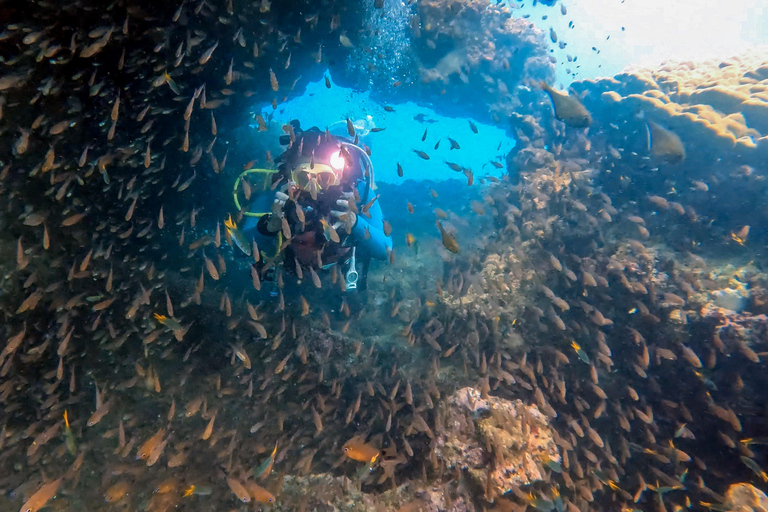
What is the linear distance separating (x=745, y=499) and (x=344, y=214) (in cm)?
682

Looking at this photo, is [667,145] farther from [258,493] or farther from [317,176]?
[258,493]

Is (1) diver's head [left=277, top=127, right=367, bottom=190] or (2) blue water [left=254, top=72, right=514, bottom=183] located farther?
(2) blue water [left=254, top=72, right=514, bottom=183]

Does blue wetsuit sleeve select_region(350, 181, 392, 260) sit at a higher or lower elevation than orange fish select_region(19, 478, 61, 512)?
higher

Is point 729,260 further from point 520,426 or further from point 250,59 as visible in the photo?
point 250,59

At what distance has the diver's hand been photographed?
15.7 feet

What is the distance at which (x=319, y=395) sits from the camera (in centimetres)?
515

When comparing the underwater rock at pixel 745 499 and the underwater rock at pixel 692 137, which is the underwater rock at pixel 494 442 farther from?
the underwater rock at pixel 692 137

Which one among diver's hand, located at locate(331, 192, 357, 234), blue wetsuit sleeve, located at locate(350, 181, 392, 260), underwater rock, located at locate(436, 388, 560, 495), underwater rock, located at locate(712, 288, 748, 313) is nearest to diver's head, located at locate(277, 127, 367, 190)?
diver's hand, located at locate(331, 192, 357, 234)

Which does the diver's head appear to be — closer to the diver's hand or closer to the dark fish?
the diver's hand

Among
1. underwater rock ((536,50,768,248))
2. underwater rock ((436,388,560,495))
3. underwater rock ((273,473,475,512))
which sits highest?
underwater rock ((536,50,768,248))

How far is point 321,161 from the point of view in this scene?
6.13 m

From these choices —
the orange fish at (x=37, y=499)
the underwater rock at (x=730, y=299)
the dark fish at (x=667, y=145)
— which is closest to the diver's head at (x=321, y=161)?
the orange fish at (x=37, y=499)

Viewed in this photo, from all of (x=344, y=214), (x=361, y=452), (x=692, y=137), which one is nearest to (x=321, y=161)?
(x=344, y=214)

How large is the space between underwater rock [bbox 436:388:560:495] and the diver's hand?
118 inches
